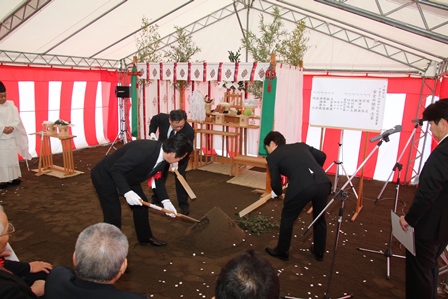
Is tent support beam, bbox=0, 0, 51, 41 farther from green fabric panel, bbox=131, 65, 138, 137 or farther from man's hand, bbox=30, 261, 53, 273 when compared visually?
man's hand, bbox=30, 261, 53, 273

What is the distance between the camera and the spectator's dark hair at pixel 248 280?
3.56 feet

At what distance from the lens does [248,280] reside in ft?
3.59

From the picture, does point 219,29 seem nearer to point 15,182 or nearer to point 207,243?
point 15,182

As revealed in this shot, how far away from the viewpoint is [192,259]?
10.7ft

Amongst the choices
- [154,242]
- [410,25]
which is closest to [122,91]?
[154,242]

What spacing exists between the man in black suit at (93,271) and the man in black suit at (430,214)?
179cm

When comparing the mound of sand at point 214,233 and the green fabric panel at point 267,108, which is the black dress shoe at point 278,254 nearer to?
the mound of sand at point 214,233

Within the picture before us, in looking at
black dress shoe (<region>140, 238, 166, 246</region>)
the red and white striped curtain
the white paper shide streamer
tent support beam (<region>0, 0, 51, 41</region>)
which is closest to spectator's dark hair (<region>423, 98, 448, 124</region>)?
black dress shoe (<region>140, 238, 166, 246</region>)

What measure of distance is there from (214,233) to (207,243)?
134 mm

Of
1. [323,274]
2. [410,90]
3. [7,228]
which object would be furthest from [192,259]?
[410,90]

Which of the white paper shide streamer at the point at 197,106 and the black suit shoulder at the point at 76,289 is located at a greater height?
the white paper shide streamer at the point at 197,106

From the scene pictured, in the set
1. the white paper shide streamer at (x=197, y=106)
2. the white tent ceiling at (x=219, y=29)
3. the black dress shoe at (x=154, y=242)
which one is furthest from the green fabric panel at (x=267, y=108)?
the black dress shoe at (x=154, y=242)

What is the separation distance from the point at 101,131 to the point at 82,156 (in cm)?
153

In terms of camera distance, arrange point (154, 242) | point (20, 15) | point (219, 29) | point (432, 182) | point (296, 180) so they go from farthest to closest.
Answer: point (219, 29)
point (20, 15)
point (154, 242)
point (296, 180)
point (432, 182)
